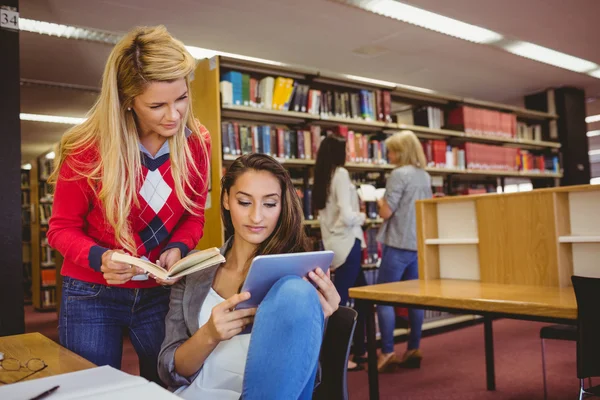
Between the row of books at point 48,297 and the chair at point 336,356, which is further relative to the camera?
the row of books at point 48,297

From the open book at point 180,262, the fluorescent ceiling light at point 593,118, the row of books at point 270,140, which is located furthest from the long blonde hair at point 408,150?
the fluorescent ceiling light at point 593,118

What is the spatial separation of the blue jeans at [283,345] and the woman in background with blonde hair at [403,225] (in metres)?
2.64

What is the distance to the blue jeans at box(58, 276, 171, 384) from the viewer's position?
139 centimetres

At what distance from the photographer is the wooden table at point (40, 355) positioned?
3.56 ft

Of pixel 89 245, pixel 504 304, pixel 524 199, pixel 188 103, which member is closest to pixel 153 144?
pixel 188 103

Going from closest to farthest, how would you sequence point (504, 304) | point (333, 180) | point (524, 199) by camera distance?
1. point (504, 304)
2. point (524, 199)
3. point (333, 180)

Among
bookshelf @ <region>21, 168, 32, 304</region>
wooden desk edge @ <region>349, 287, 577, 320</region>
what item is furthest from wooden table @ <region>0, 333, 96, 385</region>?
bookshelf @ <region>21, 168, 32, 304</region>

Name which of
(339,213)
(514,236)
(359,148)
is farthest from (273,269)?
(359,148)

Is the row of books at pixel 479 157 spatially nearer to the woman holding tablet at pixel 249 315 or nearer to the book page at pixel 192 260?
the woman holding tablet at pixel 249 315

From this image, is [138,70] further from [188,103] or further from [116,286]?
[116,286]

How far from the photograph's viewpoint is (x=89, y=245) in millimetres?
1354

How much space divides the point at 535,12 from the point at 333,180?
2.96m

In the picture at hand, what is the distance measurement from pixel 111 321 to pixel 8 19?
100 inches

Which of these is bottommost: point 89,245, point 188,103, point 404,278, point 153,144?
point 404,278
